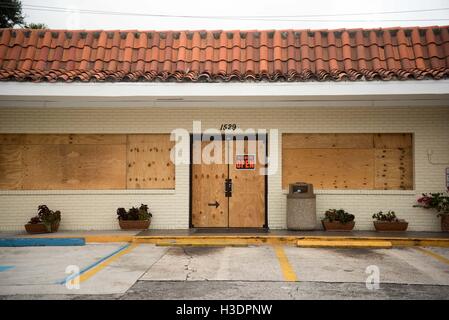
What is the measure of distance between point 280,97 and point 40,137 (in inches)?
262

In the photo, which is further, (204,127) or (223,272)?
(204,127)

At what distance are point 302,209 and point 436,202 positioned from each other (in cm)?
352

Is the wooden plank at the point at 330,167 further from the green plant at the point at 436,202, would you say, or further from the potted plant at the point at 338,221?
the green plant at the point at 436,202

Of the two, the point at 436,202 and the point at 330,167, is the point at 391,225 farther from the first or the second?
the point at 330,167

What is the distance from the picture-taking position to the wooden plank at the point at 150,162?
1323 centimetres

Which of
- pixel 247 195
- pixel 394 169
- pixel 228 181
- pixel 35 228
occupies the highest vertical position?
pixel 394 169

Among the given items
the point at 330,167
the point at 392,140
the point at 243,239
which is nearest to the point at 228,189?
the point at 243,239

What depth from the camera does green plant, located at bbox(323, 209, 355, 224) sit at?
12.5 metres

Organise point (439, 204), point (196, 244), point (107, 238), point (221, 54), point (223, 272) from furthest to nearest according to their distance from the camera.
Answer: point (221, 54)
point (439, 204)
point (107, 238)
point (196, 244)
point (223, 272)

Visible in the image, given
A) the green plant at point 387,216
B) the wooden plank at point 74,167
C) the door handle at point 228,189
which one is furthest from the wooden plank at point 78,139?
the green plant at point 387,216

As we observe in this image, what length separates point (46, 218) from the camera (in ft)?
40.8

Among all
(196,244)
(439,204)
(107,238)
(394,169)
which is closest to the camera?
(196,244)

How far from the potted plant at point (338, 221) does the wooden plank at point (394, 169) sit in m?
1.28
